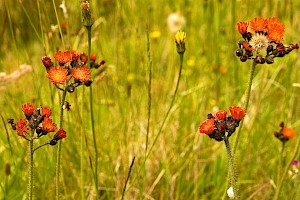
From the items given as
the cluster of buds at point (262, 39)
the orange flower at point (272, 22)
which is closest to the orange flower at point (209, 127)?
the cluster of buds at point (262, 39)

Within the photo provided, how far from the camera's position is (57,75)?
1.50 meters

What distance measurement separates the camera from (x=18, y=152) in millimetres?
2588

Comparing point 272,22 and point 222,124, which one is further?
point 272,22

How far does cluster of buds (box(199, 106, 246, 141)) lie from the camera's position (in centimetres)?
142

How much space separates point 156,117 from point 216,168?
20.4 inches

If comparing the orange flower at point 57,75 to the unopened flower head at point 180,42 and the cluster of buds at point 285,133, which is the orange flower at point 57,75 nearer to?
the unopened flower head at point 180,42

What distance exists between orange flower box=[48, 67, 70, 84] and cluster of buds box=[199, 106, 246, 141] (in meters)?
0.40

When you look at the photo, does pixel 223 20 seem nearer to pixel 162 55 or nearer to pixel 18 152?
pixel 162 55

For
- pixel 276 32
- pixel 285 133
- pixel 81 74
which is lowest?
pixel 285 133

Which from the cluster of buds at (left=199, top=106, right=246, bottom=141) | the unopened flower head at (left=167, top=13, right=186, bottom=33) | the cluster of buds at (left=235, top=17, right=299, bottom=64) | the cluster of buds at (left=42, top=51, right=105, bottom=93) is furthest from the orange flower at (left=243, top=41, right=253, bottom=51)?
the unopened flower head at (left=167, top=13, right=186, bottom=33)

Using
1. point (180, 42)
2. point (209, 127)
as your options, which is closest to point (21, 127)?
point (209, 127)

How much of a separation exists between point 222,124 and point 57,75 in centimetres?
48

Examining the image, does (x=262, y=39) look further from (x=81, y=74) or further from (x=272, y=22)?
(x=81, y=74)

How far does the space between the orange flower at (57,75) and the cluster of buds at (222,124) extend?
40cm
